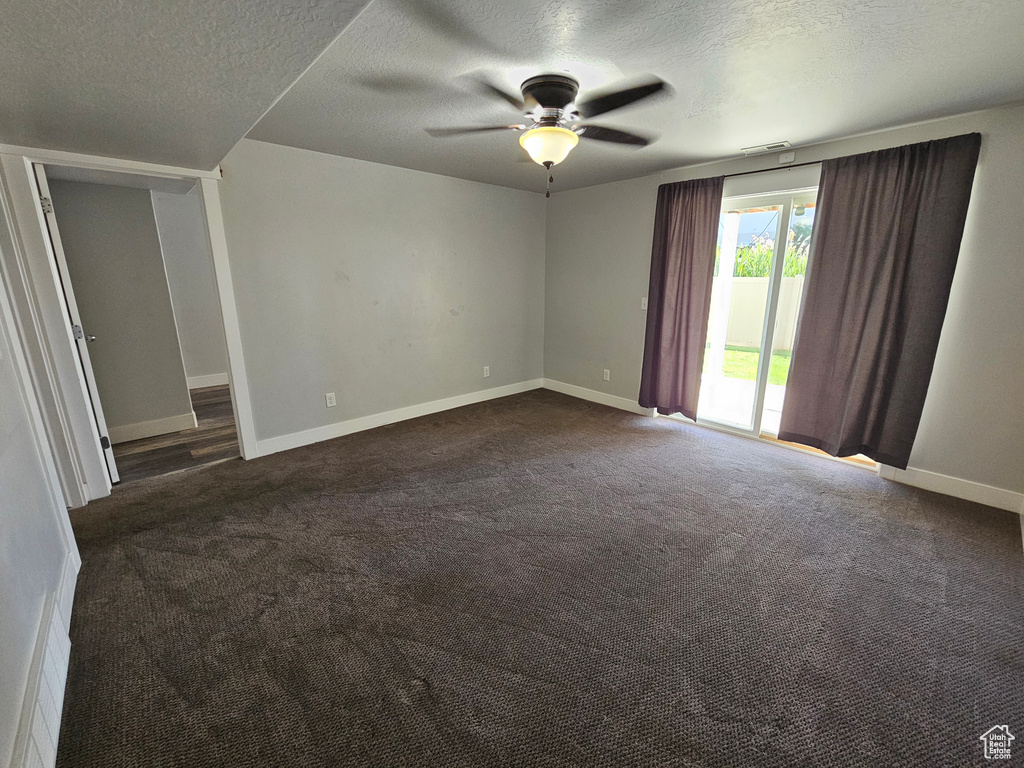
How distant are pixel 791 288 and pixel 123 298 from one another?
221 inches

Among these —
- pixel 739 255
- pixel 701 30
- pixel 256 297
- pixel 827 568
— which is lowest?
pixel 827 568

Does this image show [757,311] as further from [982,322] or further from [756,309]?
[982,322]

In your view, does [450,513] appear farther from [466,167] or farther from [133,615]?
[466,167]

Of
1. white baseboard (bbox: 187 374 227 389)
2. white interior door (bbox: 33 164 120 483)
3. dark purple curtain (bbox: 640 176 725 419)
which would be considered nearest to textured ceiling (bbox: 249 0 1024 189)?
dark purple curtain (bbox: 640 176 725 419)

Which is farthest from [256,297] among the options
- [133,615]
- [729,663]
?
[729,663]

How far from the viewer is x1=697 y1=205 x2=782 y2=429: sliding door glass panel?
11.5 ft

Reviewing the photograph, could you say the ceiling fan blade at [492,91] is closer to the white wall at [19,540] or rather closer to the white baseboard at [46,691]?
the white wall at [19,540]

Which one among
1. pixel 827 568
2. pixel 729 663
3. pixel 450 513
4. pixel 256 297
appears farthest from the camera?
pixel 256 297

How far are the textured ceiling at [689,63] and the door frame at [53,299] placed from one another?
84 centimetres

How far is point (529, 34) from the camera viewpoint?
1.62 metres

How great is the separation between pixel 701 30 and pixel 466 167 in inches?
95.3

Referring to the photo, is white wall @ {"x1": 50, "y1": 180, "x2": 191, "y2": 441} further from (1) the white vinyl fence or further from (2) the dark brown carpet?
(1) the white vinyl fence

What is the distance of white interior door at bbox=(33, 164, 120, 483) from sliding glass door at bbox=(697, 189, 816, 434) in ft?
15.5

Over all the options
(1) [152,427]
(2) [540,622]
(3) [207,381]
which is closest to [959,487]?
(2) [540,622]
